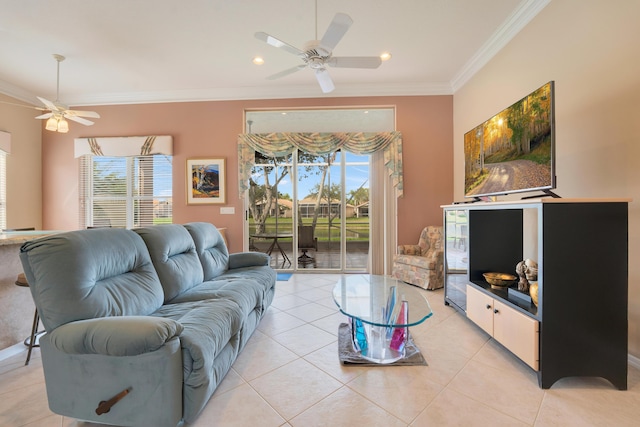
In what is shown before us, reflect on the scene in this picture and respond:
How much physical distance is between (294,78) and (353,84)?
0.93 metres

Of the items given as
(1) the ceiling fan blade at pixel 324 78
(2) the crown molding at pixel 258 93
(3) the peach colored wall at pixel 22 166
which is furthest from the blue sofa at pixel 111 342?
(3) the peach colored wall at pixel 22 166

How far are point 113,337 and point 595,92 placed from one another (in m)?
3.38

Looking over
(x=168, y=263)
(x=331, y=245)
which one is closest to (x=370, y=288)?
(x=168, y=263)

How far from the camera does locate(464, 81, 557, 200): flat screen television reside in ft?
5.76

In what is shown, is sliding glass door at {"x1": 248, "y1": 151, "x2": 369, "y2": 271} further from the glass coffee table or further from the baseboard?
the baseboard

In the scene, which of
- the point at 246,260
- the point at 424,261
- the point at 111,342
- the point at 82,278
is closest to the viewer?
the point at 111,342

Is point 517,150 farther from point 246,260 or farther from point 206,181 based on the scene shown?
point 206,181

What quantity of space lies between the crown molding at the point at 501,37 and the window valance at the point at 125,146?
4.60m

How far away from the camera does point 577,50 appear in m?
2.05

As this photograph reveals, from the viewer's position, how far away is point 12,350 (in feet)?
6.50

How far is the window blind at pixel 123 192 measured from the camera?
446cm

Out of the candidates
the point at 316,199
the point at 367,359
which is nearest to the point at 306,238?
the point at 316,199

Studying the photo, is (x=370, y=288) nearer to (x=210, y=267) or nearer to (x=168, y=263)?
(x=210, y=267)

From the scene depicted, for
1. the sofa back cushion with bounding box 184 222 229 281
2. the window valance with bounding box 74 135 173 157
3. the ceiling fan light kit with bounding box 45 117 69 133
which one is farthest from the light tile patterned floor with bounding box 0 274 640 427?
the window valance with bounding box 74 135 173 157
